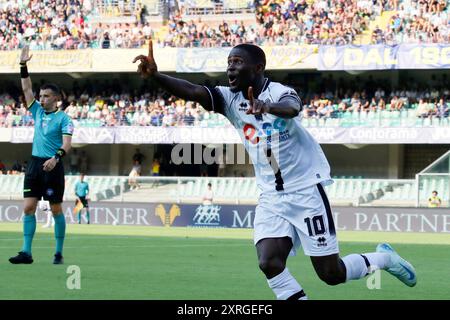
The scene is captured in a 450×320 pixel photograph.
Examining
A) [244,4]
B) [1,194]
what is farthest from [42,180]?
[244,4]

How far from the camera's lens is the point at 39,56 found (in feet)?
161

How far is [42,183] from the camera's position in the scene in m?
14.1

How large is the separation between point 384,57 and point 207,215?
11.4 meters

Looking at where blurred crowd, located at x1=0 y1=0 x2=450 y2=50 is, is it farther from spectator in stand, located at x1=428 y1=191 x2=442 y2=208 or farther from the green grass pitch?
the green grass pitch

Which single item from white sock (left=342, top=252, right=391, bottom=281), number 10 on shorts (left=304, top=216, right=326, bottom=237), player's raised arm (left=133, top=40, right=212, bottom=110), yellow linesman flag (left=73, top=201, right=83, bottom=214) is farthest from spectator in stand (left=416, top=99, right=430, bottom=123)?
player's raised arm (left=133, top=40, right=212, bottom=110)

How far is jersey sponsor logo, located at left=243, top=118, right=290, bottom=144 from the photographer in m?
8.68

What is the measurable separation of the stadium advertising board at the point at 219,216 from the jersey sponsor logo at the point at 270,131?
2328cm

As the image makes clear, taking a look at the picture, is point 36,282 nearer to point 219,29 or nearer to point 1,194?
point 1,194

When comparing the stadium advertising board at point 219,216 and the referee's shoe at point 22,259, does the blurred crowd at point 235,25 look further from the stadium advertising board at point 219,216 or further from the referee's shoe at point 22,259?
the referee's shoe at point 22,259

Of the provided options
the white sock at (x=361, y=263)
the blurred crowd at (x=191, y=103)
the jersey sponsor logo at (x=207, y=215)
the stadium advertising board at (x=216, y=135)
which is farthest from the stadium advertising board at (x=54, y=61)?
the white sock at (x=361, y=263)

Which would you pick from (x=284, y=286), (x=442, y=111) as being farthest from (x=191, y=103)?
(x=284, y=286)

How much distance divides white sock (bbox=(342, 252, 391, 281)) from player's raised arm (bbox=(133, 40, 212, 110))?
6.01 feet

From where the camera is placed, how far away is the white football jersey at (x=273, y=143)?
868 cm

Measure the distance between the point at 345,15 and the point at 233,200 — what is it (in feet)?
37.8
